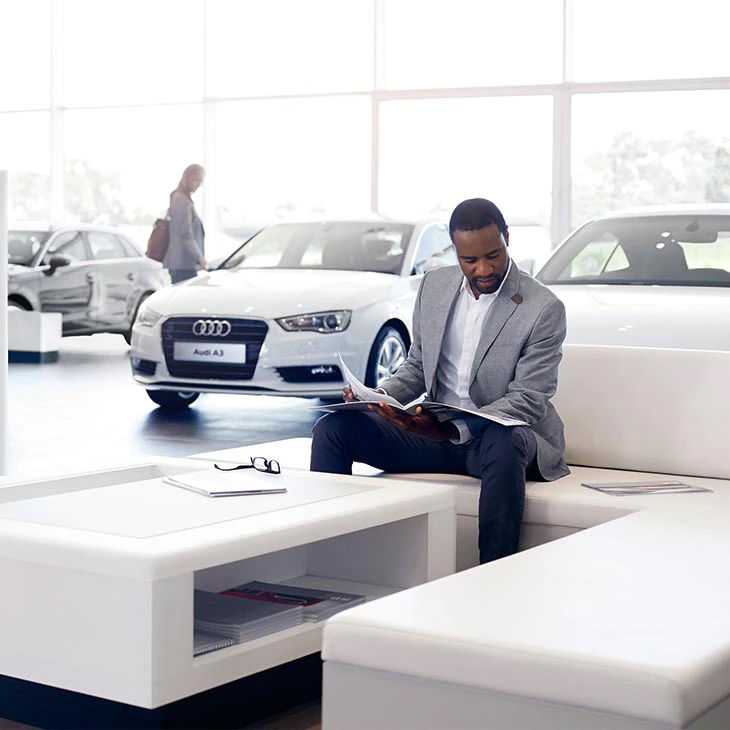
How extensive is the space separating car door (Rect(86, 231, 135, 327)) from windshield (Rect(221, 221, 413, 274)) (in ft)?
11.4

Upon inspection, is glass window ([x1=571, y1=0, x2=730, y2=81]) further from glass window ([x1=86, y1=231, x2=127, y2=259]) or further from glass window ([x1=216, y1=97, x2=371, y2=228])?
glass window ([x1=86, y1=231, x2=127, y2=259])

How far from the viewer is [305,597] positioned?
3016 mm

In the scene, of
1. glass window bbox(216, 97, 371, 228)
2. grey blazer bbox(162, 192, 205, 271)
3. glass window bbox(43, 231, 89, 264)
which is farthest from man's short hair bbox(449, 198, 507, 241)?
glass window bbox(216, 97, 371, 228)

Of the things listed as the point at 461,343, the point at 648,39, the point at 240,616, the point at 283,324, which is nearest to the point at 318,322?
the point at 283,324

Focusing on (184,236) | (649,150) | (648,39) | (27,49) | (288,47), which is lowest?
(184,236)

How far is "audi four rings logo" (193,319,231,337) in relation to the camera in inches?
278

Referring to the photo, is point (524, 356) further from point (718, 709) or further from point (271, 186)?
point (271, 186)

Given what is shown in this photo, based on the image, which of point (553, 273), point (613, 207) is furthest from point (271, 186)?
point (553, 273)

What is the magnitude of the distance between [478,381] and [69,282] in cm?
801

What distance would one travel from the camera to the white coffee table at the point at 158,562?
2.41 metres

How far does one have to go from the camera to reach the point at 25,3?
15.6m

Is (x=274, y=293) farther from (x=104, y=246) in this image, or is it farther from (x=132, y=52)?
(x=132, y=52)

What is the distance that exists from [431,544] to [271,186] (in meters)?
11.5

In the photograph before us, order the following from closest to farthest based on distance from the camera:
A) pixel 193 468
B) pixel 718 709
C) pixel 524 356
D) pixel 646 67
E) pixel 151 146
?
pixel 718 709 < pixel 193 468 < pixel 524 356 < pixel 646 67 < pixel 151 146
